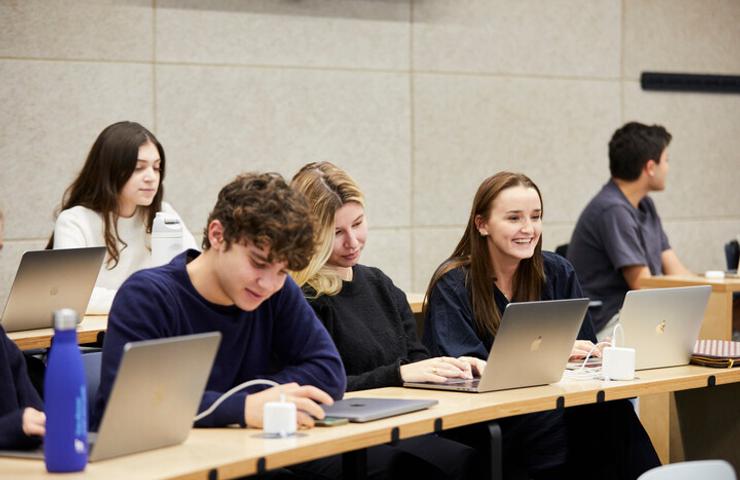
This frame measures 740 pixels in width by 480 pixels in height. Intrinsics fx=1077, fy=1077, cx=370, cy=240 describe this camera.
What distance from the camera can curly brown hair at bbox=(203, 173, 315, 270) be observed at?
6.98 feet

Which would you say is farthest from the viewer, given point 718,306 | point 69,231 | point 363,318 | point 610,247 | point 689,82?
point 689,82

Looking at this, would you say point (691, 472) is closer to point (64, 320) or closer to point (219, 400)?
point (219, 400)

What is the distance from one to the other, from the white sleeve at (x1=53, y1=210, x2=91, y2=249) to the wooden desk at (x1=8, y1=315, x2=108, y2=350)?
492mm

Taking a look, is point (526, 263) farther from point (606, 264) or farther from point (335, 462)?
point (606, 264)

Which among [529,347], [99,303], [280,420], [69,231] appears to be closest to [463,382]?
[529,347]

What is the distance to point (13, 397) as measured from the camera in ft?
7.23

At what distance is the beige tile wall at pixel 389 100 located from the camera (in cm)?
489

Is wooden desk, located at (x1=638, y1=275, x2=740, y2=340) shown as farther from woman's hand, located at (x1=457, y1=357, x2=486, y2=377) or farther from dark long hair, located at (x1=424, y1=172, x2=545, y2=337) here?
woman's hand, located at (x1=457, y1=357, x2=486, y2=377)

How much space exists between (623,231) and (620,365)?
7.86 feet

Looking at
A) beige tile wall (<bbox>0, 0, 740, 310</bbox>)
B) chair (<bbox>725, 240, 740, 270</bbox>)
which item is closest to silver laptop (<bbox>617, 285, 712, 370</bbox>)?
chair (<bbox>725, 240, 740, 270</bbox>)

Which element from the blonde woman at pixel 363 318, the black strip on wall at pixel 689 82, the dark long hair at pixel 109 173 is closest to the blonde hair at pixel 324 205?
the blonde woman at pixel 363 318

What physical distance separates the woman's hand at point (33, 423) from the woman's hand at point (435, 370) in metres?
1.01

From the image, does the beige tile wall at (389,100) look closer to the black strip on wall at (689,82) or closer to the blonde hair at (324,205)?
the black strip on wall at (689,82)

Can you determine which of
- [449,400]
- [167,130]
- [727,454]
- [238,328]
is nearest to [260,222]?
[238,328]
